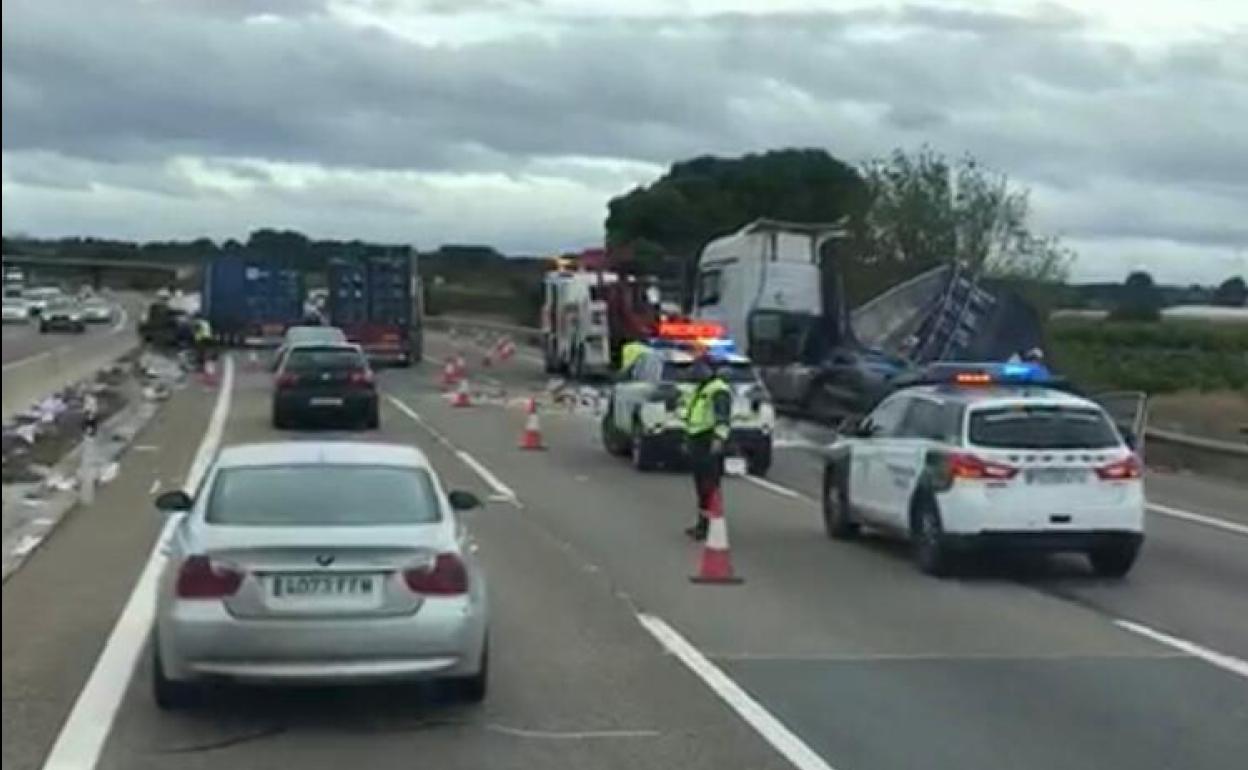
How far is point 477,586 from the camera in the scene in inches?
431

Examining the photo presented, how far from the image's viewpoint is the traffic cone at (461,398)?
48156 mm

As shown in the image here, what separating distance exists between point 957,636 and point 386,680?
16.5ft

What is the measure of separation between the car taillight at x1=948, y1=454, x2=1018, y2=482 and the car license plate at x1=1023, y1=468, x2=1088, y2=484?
13 cm

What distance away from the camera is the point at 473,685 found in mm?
11180

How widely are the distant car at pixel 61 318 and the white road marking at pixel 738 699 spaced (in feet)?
17.9

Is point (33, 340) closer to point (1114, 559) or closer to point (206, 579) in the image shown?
point (206, 579)

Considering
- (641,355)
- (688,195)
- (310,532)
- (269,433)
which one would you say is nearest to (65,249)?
(310,532)

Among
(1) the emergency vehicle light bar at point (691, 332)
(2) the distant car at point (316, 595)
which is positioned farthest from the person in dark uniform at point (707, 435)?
(1) the emergency vehicle light bar at point (691, 332)

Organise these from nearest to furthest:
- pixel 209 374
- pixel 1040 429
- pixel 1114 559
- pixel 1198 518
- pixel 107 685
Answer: pixel 107 685 < pixel 1040 429 < pixel 1114 559 < pixel 1198 518 < pixel 209 374

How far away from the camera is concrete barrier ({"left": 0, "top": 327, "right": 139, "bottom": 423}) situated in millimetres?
2762

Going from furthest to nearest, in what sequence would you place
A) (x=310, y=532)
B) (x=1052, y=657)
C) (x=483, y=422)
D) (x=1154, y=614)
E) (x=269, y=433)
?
(x=483, y=422) → (x=269, y=433) → (x=1154, y=614) → (x=1052, y=657) → (x=310, y=532)

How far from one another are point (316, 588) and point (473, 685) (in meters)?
1.25

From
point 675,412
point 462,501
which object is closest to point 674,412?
point 675,412

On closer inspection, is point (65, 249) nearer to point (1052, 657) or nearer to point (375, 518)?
point (375, 518)
